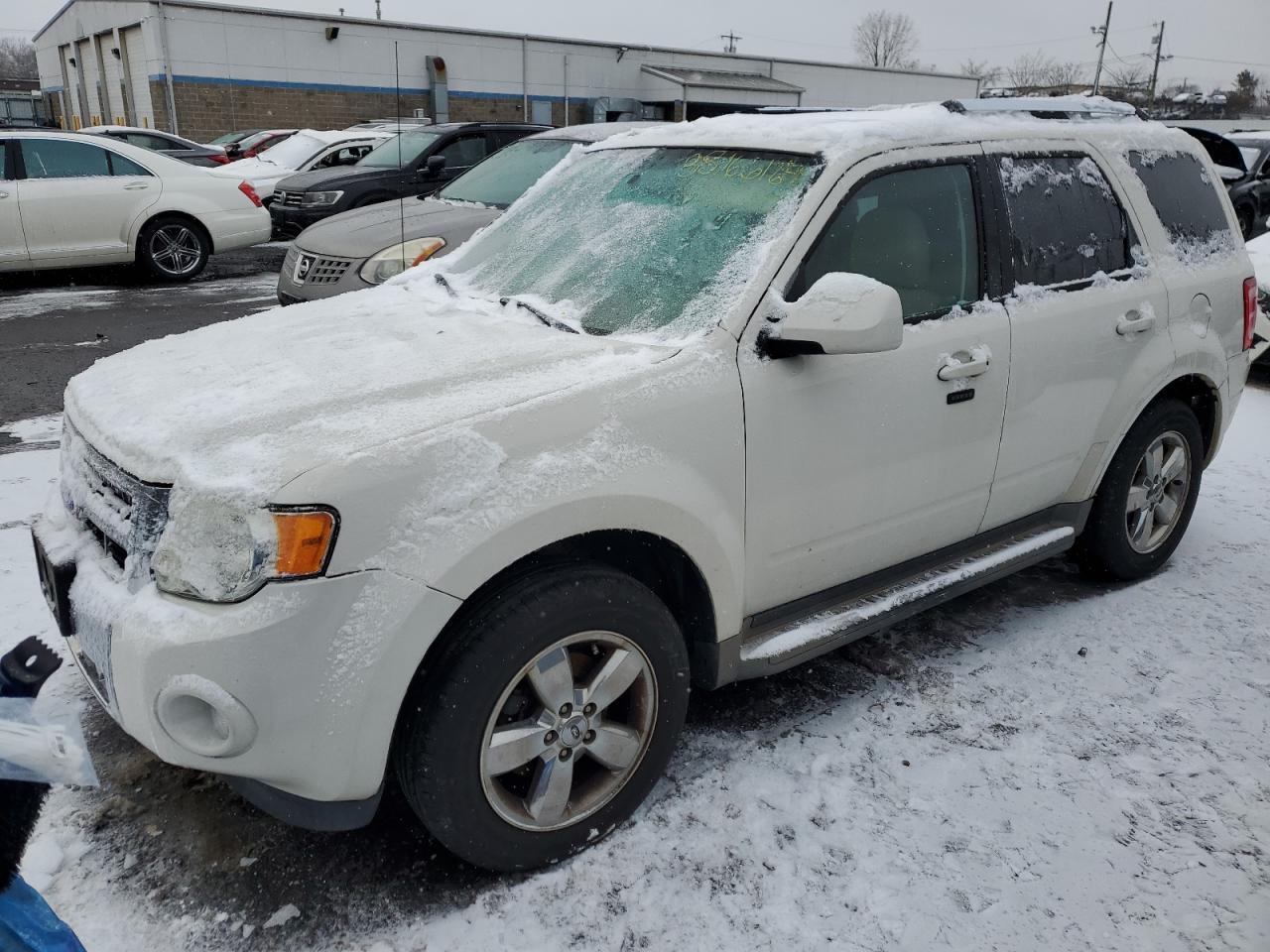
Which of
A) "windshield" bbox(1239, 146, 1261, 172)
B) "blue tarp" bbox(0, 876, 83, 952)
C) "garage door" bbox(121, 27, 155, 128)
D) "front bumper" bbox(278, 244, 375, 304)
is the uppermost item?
"garage door" bbox(121, 27, 155, 128)

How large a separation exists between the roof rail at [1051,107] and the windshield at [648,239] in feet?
2.91

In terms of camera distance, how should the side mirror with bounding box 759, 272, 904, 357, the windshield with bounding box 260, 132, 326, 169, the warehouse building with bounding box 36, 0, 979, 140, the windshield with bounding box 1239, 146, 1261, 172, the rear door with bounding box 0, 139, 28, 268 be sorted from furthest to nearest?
the warehouse building with bounding box 36, 0, 979, 140 < the windshield with bounding box 260, 132, 326, 169 < the windshield with bounding box 1239, 146, 1261, 172 < the rear door with bounding box 0, 139, 28, 268 < the side mirror with bounding box 759, 272, 904, 357

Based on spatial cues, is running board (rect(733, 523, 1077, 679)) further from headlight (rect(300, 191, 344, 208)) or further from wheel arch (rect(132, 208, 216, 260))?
headlight (rect(300, 191, 344, 208))

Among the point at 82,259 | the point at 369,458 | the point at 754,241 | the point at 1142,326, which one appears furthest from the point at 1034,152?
the point at 82,259

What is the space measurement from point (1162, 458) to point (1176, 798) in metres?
1.77

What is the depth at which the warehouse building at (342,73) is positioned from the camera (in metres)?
30.3

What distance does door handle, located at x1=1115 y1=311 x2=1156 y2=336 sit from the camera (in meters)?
3.60

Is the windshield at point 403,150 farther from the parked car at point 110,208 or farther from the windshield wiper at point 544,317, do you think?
the windshield wiper at point 544,317

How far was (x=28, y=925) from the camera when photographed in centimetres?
154

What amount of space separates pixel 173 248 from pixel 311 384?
10.2 metres

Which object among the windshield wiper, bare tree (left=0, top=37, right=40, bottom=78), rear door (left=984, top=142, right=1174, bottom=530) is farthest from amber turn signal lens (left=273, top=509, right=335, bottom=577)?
bare tree (left=0, top=37, right=40, bottom=78)

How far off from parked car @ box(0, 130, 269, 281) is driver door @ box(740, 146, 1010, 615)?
10.2 meters

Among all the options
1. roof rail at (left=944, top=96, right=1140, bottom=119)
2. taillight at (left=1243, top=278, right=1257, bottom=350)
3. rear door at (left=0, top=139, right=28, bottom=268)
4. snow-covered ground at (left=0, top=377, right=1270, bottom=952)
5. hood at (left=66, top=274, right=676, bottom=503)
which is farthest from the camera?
rear door at (left=0, top=139, right=28, bottom=268)

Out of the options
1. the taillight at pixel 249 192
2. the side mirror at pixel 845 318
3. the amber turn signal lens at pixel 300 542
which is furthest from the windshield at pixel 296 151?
the amber turn signal lens at pixel 300 542
